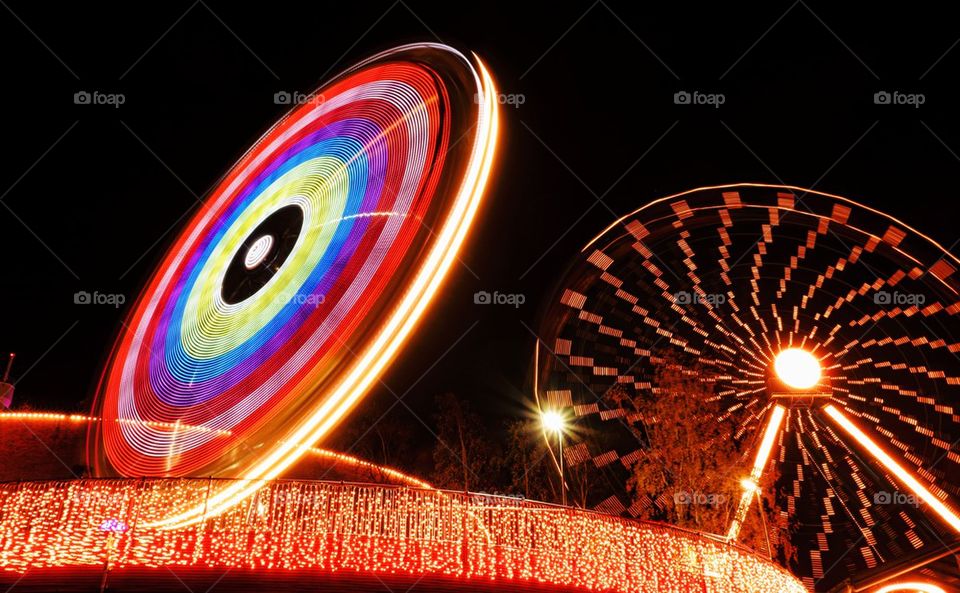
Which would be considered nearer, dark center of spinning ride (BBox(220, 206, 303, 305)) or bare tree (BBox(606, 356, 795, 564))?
dark center of spinning ride (BBox(220, 206, 303, 305))

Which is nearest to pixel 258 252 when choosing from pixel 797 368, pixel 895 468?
pixel 797 368

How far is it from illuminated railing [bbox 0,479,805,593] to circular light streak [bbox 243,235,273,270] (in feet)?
15.6

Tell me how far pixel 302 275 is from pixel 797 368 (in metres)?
12.4

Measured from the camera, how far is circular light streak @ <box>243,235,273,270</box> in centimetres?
1387

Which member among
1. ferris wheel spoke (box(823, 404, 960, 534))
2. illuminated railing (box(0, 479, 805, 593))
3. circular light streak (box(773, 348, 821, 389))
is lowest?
illuminated railing (box(0, 479, 805, 593))

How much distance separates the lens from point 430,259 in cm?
1139

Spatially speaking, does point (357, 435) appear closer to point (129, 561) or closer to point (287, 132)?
point (287, 132)

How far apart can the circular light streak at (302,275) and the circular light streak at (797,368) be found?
10.2 metres

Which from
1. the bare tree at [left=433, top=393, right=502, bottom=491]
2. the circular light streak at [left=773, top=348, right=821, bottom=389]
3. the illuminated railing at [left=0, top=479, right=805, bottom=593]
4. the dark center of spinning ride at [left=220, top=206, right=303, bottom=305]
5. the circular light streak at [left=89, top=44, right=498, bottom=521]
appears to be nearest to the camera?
the illuminated railing at [left=0, top=479, right=805, bottom=593]

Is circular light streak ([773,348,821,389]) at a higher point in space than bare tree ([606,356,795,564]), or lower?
higher

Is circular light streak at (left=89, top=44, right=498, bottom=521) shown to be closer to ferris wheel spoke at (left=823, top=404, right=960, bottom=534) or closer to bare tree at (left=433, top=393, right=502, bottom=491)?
ferris wheel spoke at (left=823, top=404, right=960, bottom=534)

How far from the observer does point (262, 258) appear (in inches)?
545

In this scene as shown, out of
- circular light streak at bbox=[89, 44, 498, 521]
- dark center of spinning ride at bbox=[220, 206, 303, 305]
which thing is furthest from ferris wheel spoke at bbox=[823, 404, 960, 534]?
dark center of spinning ride at bbox=[220, 206, 303, 305]

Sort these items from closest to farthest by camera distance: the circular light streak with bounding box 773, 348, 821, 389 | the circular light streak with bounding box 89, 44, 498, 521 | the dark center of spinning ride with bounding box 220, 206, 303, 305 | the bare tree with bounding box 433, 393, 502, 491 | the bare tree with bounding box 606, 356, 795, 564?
the circular light streak with bounding box 89, 44, 498, 521
the dark center of spinning ride with bounding box 220, 206, 303, 305
the circular light streak with bounding box 773, 348, 821, 389
the bare tree with bounding box 606, 356, 795, 564
the bare tree with bounding box 433, 393, 502, 491
